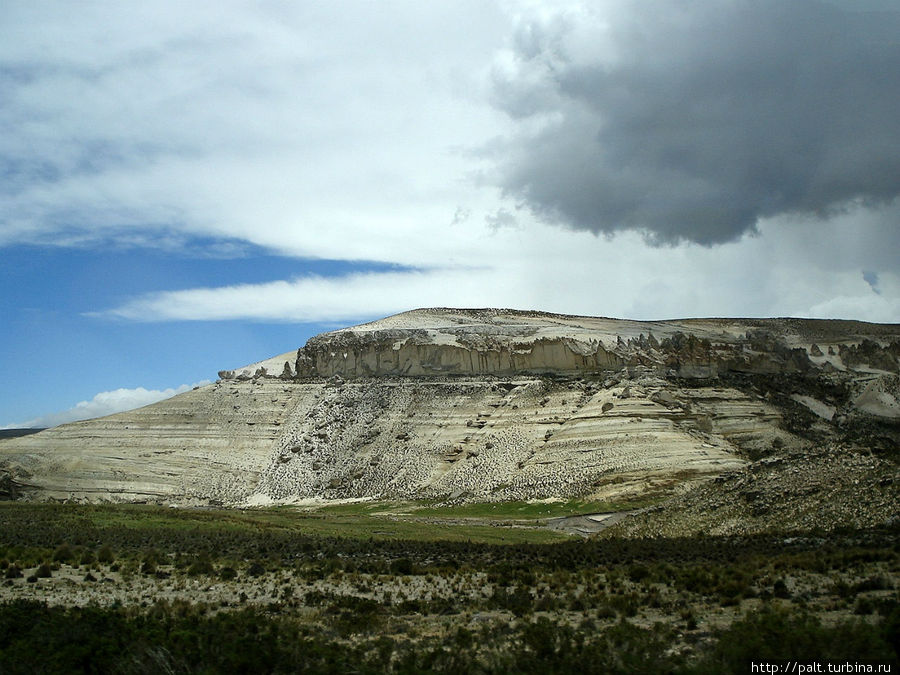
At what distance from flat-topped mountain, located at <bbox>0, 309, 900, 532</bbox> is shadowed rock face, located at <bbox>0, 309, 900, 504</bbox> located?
0.15 metres

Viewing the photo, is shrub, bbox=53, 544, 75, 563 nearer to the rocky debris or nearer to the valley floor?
the valley floor

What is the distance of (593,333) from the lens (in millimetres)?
68938

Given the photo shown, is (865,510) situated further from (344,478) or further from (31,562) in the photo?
(344,478)

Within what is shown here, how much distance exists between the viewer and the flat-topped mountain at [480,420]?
52.2 m

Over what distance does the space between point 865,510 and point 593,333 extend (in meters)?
45.2

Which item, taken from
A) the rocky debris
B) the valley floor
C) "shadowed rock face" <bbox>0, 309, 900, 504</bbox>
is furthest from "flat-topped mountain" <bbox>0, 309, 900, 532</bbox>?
the valley floor

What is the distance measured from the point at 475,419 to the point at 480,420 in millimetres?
457

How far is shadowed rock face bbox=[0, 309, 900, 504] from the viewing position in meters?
52.5

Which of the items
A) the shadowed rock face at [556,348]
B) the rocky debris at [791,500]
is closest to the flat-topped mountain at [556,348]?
the shadowed rock face at [556,348]

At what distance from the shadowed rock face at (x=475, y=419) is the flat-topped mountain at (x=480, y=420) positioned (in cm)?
15

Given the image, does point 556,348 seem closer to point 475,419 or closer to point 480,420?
point 480,420

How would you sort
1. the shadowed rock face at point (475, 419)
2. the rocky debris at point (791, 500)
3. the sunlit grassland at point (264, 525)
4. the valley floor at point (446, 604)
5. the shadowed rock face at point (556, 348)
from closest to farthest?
1. the valley floor at point (446, 604)
2. the rocky debris at point (791, 500)
3. the sunlit grassland at point (264, 525)
4. the shadowed rock face at point (475, 419)
5. the shadowed rock face at point (556, 348)

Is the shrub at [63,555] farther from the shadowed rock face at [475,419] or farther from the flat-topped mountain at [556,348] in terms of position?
the flat-topped mountain at [556,348]

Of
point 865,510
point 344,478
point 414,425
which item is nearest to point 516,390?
point 414,425
